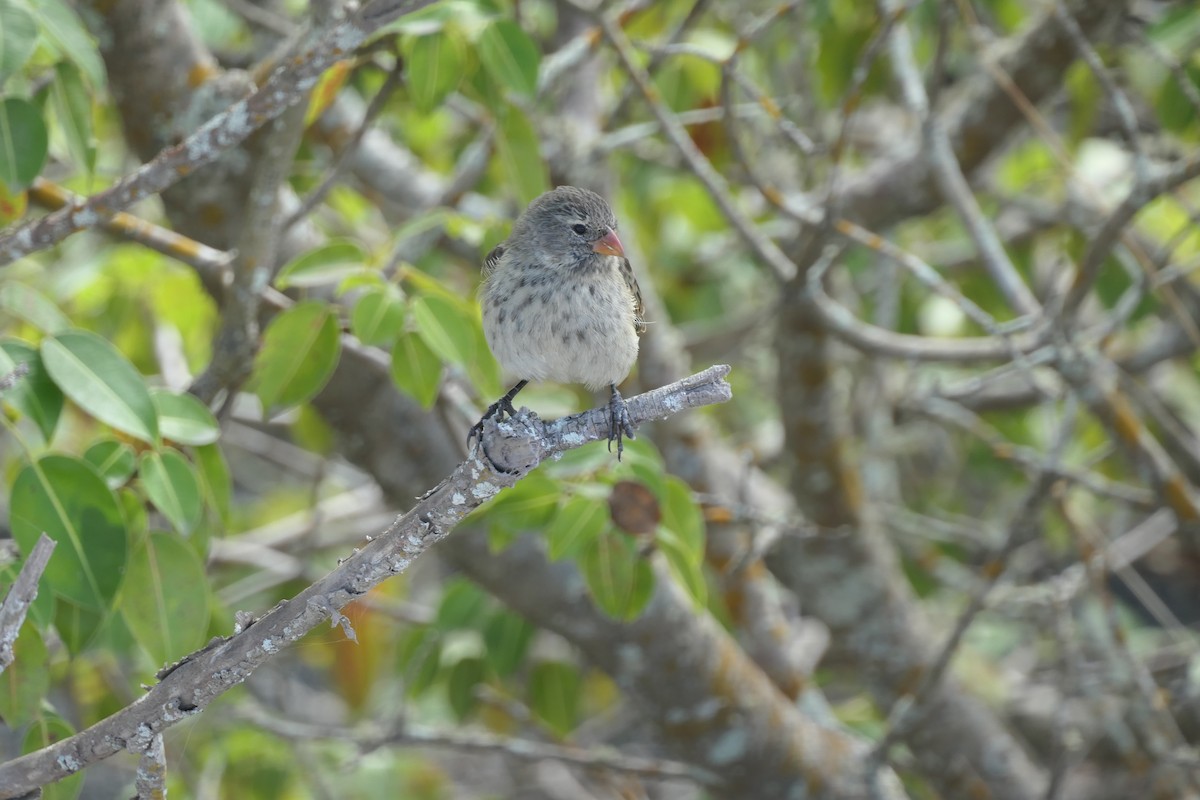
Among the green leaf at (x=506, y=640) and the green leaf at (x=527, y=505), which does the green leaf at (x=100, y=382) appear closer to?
the green leaf at (x=527, y=505)

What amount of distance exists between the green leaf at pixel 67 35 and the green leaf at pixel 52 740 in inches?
59.2

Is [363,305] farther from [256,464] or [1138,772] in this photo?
[256,464]

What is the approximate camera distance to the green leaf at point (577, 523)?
3.17 metres

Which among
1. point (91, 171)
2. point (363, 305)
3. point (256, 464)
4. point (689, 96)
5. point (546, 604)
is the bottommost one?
point (546, 604)

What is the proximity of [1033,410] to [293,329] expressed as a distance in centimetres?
418

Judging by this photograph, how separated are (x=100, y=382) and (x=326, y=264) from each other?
0.69 meters

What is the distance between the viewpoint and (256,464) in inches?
332

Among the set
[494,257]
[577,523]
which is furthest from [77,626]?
[494,257]

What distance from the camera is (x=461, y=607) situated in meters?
4.38

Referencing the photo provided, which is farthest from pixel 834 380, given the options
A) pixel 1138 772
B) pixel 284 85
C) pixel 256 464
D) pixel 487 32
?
pixel 256 464

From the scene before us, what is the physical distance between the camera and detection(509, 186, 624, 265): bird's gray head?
11.1 ft

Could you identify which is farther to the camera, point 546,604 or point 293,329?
point 546,604

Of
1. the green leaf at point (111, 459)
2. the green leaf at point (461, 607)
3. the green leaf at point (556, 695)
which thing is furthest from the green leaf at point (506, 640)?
the green leaf at point (111, 459)

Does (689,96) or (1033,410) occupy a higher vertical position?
(689,96)
